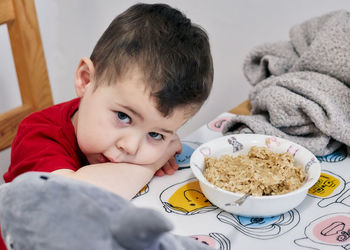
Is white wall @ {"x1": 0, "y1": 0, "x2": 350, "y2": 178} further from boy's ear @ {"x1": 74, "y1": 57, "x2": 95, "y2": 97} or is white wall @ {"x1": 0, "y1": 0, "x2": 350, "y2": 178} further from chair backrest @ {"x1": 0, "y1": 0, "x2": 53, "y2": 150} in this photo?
boy's ear @ {"x1": 74, "y1": 57, "x2": 95, "y2": 97}

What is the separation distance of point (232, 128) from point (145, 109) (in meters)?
0.32

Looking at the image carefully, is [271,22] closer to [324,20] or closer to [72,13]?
[324,20]

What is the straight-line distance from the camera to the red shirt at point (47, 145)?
0.65 m

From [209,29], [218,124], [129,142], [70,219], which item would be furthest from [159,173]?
[209,29]

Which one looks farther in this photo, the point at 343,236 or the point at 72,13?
the point at 72,13

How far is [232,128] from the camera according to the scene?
34.8 inches

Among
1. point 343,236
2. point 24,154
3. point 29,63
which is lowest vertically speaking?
point 343,236

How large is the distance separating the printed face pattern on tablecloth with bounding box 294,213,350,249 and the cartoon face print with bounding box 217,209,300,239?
→ 0.03 meters

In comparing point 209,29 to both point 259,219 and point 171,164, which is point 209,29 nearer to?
point 171,164

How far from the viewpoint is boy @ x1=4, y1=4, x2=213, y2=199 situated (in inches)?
24.1

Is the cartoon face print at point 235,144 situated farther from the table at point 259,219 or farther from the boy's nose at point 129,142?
the boy's nose at point 129,142

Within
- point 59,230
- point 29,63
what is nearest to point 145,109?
point 59,230

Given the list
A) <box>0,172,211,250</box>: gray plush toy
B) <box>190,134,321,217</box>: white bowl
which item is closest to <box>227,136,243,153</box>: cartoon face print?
<box>190,134,321,217</box>: white bowl

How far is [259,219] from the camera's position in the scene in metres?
0.64
